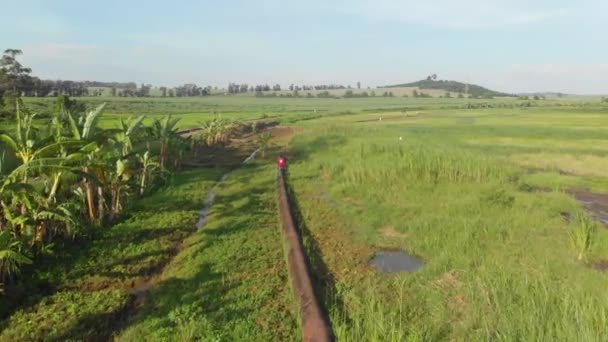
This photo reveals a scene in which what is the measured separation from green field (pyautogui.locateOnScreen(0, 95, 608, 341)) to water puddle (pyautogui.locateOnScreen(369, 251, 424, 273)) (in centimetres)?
21

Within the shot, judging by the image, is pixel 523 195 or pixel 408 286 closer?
pixel 408 286

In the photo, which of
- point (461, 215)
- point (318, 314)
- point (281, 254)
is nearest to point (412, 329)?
point (318, 314)

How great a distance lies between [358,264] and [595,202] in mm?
10232

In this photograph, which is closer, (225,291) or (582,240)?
(225,291)

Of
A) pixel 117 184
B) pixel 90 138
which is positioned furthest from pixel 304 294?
pixel 117 184

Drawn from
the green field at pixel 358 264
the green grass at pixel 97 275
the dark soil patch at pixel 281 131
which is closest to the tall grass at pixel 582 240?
the green field at pixel 358 264

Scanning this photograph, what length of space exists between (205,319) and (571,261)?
6.76 metres

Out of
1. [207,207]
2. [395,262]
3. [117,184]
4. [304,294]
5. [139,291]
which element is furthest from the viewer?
[207,207]

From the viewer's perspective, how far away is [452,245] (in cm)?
984

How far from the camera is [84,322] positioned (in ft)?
22.1

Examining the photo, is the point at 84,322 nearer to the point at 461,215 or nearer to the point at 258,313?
the point at 258,313

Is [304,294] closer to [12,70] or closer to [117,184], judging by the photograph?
[117,184]

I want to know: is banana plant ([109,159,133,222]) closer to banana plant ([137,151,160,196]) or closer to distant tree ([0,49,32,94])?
banana plant ([137,151,160,196])

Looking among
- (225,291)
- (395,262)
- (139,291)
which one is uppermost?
(225,291)
